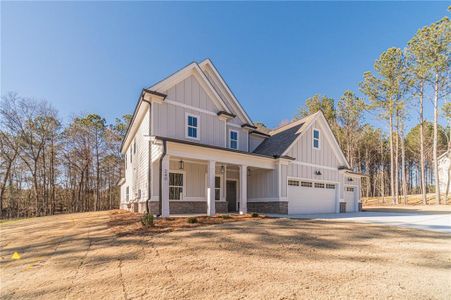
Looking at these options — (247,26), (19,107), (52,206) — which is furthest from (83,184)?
(247,26)

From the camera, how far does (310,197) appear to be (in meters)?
15.2

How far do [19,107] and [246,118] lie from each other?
24553mm

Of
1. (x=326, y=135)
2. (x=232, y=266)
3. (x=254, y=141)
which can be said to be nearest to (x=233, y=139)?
(x=254, y=141)

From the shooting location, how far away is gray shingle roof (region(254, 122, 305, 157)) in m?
14.4

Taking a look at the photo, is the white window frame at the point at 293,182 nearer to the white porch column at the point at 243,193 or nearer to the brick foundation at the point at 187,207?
the white porch column at the point at 243,193

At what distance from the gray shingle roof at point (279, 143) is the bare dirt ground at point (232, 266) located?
808cm

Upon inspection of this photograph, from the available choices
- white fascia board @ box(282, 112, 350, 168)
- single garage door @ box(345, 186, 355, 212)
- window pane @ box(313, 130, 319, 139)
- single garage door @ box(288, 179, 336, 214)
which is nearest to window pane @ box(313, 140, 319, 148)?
window pane @ box(313, 130, 319, 139)

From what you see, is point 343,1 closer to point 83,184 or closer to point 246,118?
point 246,118

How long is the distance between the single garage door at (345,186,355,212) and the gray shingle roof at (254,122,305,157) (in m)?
6.57

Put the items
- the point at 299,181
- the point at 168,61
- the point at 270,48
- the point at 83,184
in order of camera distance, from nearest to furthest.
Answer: the point at 299,181
the point at 168,61
the point at 270,48
the point at 83,184

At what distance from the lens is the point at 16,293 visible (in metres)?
3.54

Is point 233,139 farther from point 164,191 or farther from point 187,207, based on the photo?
point 164,191

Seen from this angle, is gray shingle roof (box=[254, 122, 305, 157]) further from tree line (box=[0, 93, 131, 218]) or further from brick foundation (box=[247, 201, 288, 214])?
tree line (box=[0, 93, 131, 218])

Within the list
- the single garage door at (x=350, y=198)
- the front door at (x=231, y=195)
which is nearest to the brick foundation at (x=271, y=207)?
the front door at (x=231, y=195)
